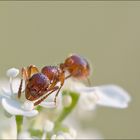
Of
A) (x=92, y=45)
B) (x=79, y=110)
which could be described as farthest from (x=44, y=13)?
(x=79, y=110)

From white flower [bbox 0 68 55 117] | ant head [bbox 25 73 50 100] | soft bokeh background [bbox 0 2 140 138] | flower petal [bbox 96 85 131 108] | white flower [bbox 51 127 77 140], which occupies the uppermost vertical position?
ant head [bbox 25 73 50 100]

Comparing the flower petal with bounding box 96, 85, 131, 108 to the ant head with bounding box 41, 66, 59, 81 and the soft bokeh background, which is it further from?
the soft bokeh background

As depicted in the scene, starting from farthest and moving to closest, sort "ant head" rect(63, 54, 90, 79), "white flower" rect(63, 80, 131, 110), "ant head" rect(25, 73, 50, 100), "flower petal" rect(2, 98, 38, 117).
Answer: "ant head" rect(63, 54, 90, 79), "white flower" rect(63, 80, 131, 110), "ant head" rect(25, 73, 50, 100), "flower petal" rect(2, 98, 38, 117)

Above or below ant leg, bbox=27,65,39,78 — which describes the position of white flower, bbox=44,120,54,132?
below

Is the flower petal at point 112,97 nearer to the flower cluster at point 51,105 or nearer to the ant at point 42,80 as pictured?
the flower cluster at point 51,105

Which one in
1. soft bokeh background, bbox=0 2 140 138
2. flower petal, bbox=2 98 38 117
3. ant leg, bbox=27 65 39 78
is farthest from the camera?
soft bokeh background, bbox=0 2 140 138

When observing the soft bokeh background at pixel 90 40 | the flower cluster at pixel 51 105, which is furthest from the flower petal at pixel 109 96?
the soft bokeh background at pixel 90 40

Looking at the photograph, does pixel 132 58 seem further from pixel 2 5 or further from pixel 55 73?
pixel 55 73

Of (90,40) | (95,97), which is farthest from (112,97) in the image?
(90,40)

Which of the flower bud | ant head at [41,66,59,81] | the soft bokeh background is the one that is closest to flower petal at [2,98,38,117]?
ant head at [41,66,59,81]
